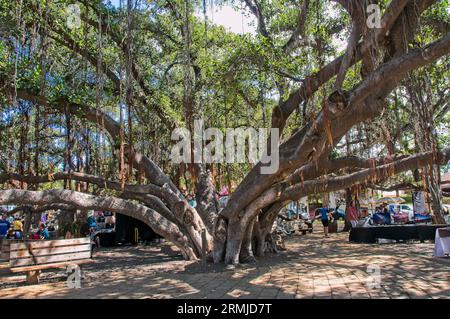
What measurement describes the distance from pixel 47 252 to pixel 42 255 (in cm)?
9

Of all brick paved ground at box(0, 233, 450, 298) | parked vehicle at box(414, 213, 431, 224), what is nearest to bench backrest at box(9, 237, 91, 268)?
A: brick paved ground at box(0, 233, 450, 298)

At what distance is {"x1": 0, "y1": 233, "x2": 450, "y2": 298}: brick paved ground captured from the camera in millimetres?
4902

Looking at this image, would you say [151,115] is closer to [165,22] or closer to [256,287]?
[165,22]

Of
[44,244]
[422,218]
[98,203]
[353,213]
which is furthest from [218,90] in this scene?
[422,218]

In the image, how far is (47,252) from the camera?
6301 millimetres

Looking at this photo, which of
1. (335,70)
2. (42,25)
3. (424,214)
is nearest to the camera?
(335,70)

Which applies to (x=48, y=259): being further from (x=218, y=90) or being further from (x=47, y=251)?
(x=218, y=90)

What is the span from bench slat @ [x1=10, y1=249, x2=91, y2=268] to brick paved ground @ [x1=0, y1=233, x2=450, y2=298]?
341 millimetres

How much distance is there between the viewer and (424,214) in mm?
16234

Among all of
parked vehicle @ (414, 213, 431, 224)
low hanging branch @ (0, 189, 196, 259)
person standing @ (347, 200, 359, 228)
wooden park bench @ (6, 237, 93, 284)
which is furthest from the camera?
person standing @ (347, 200, 359, 228)

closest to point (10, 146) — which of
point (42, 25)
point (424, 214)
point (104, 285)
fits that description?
point (42, 25)

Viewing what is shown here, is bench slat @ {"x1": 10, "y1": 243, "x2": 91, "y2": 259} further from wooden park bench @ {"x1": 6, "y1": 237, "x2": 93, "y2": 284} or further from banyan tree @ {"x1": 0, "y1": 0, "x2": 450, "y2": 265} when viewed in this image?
banyan tree @ {"x1": 0, "y1": 0, "x2": 450, "y2": 265}

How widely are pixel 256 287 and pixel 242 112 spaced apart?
8.79 m

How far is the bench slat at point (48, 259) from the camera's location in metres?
5.94
